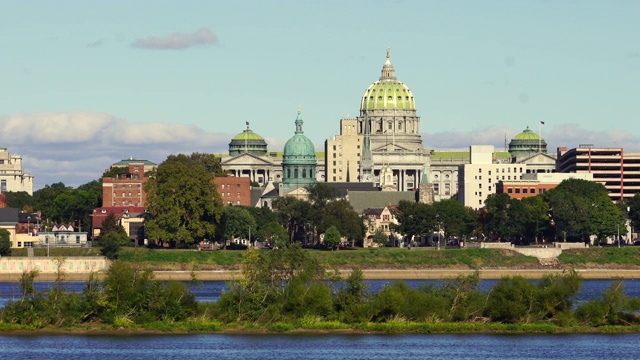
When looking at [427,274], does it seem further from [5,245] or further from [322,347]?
[322,347]

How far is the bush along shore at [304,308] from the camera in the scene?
4316 inches

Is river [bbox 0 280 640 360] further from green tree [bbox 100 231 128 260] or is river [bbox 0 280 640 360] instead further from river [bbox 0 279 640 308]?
green tree [bbox 100 231 128 260]

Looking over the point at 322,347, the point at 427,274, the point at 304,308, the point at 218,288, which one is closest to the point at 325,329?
the point at 304,308

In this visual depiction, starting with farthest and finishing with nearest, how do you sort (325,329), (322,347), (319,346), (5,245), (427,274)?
(5,245) → (427,274) → (325,329) → (319,346) → (322,347)

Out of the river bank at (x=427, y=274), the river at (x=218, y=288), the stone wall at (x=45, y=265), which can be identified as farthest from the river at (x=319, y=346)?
the stone wall at (x=45, y=265)

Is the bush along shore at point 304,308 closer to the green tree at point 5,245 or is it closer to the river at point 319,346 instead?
the river at point 319,346

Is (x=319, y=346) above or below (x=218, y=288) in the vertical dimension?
below

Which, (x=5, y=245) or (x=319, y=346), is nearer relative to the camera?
(x=319, y=346)

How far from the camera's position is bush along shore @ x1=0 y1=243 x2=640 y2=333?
360 ft

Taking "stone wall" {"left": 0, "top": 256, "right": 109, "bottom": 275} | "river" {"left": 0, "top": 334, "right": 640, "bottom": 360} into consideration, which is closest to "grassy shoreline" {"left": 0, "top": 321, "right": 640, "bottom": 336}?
"river" {"left": 0, "top": 334, "right": 640, "bottom": 360}

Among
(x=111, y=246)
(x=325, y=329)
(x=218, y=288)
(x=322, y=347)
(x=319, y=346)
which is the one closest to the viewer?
(x=322, y=347)

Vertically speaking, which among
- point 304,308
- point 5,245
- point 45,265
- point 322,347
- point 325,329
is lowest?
point 322,347

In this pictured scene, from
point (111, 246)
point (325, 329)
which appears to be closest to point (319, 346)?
point (325, 329)

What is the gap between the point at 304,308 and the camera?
110562mm
